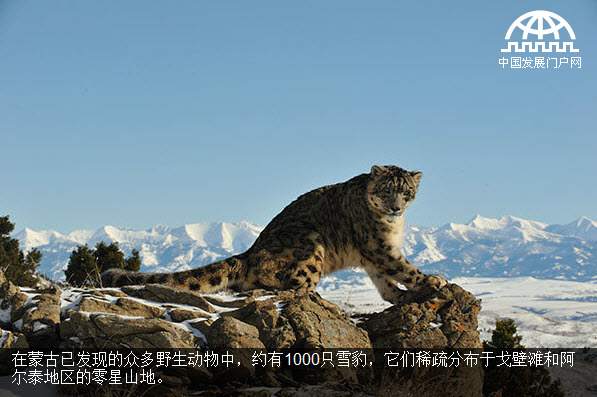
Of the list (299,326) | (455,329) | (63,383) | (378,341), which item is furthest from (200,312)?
(455,329)

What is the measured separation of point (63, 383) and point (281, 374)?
3476 mm

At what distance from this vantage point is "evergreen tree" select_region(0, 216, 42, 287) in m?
40.4

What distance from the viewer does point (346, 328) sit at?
1286 cm

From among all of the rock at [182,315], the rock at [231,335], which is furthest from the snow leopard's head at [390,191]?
the rock at [182,315]

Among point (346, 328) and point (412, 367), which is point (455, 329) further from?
point (346, 328)

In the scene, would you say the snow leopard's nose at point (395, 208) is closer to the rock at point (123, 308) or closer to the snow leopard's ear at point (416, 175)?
the snow leopard's ear at point (416, 175)

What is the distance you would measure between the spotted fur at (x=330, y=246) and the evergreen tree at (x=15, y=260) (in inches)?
1082

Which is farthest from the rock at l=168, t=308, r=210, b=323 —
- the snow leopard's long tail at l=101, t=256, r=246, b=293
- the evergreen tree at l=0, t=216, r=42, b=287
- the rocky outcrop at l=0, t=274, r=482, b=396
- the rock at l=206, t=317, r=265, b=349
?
the evergreen tree at l=0, t=216, r=42, b=287

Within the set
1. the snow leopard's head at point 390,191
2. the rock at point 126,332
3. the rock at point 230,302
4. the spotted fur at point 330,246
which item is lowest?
the rock at point 126,332

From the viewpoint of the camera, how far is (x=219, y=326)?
11227 mm

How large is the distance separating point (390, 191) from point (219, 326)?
567 cm

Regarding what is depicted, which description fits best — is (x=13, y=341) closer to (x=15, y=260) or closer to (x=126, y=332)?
(x=126, y=332)

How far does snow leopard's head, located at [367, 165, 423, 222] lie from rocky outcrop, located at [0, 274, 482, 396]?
225 centimetres

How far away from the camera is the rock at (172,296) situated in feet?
40.6
